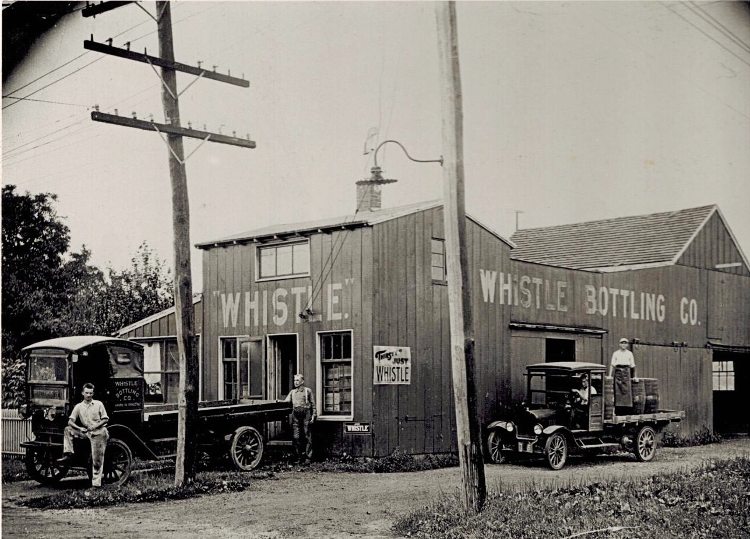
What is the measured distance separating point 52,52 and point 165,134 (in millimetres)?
2533

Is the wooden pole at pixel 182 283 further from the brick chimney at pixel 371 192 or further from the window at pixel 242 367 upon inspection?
the brick chimney at pixel 371 192

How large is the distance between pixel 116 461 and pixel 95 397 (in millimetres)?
981

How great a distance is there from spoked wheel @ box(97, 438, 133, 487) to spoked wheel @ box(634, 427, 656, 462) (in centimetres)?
979

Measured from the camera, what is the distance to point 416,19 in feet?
35.4

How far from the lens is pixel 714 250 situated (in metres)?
23.1

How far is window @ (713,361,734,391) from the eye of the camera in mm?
26156

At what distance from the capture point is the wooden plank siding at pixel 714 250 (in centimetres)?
2246

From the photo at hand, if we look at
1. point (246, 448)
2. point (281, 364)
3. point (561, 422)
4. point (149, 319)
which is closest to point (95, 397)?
point (246, 448)

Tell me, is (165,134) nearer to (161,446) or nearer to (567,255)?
(161,446)

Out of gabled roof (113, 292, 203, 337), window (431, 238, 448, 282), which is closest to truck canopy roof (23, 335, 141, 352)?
gabled roof (113, 292, 203, 337)

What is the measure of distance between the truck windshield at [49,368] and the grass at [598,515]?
221 inches

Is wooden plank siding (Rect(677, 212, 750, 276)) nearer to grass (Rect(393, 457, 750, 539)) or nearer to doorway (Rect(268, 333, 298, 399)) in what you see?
doorway (Rect(268, 333, 298, 399))

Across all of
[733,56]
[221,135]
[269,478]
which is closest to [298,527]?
[269,478]

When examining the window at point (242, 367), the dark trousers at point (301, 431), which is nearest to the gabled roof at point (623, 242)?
the window at point (242, 367)
